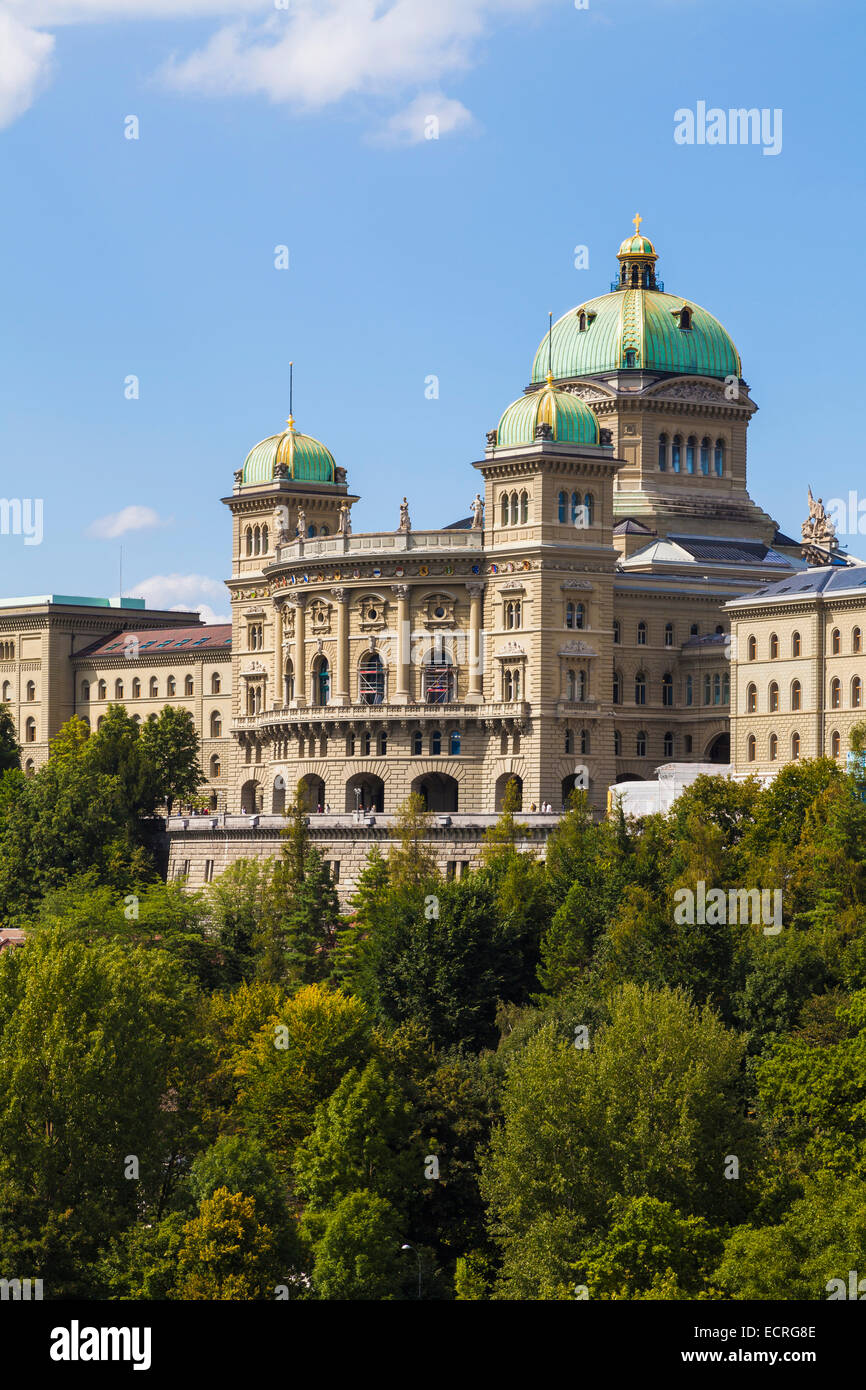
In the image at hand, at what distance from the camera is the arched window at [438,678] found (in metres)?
144

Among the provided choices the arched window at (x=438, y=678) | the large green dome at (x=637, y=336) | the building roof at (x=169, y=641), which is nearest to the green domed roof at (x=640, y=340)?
the large green dome at (x=637, y=336)

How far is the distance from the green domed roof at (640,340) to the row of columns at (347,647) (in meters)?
28.3

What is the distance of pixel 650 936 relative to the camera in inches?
3841

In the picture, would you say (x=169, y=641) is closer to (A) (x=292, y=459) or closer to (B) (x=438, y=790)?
(A) (x=292, y=459)

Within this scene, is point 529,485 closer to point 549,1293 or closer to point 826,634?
point 826,634

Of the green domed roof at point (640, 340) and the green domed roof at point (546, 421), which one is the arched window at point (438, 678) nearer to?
the green domed roof at point (546, 421)

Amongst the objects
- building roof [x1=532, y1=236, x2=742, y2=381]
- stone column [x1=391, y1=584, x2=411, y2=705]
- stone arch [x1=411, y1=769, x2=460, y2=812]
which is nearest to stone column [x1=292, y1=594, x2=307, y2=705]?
stone column [x1=391, y1=584, x2=411, y2=705]

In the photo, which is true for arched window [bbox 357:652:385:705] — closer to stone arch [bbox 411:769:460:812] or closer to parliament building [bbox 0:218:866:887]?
parliament building [bbox 0:218:866:887]

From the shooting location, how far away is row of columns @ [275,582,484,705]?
143500 mm

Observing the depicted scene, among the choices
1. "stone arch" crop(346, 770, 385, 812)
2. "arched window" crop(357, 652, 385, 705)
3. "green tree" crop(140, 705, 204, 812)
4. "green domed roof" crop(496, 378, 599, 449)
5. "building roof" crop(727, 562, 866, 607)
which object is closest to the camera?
"building roof" crop(727, 562, 866, 607)

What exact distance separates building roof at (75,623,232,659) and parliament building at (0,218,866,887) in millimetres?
20554
